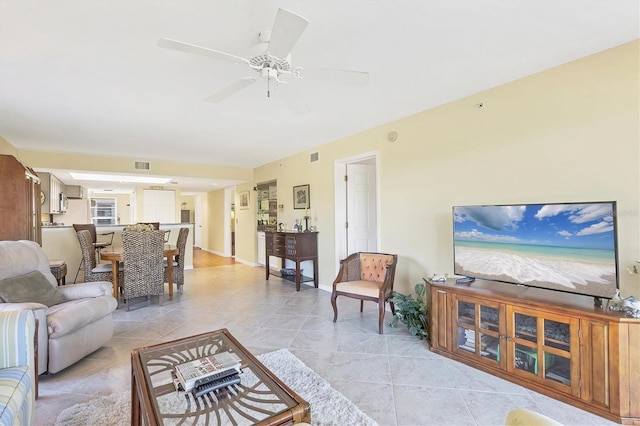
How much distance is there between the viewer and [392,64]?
7.91 ft

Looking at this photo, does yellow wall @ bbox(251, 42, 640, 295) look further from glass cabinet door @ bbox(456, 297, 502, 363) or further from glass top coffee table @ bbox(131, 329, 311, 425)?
glass top coffee table @ bbox(131, 329, 311, 425)

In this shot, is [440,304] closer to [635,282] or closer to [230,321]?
[635,282]

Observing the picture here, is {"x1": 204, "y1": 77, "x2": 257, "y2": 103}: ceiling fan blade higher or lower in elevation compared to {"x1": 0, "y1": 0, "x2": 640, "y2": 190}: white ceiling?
lower

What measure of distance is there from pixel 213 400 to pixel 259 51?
2.21 m

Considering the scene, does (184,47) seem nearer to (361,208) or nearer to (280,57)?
(280,57)

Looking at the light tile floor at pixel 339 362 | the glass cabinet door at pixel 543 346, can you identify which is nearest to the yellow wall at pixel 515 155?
the glass cabinet door at pixel 543 346

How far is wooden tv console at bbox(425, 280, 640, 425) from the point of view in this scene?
5.88ft

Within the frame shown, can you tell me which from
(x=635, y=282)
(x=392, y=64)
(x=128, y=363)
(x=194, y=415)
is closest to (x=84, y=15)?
(x=392, y=64)

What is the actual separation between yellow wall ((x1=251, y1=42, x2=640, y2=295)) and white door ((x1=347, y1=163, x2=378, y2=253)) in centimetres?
58

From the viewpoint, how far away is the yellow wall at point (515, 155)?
2141 millimetres

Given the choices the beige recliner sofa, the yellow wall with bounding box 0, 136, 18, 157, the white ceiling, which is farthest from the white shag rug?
the yellow wall with bounding box 0, 136, 18, 157

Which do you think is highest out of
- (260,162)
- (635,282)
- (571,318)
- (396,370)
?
(260,162)

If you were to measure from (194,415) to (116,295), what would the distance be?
3.72m

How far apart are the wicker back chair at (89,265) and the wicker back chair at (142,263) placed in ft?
1.68
